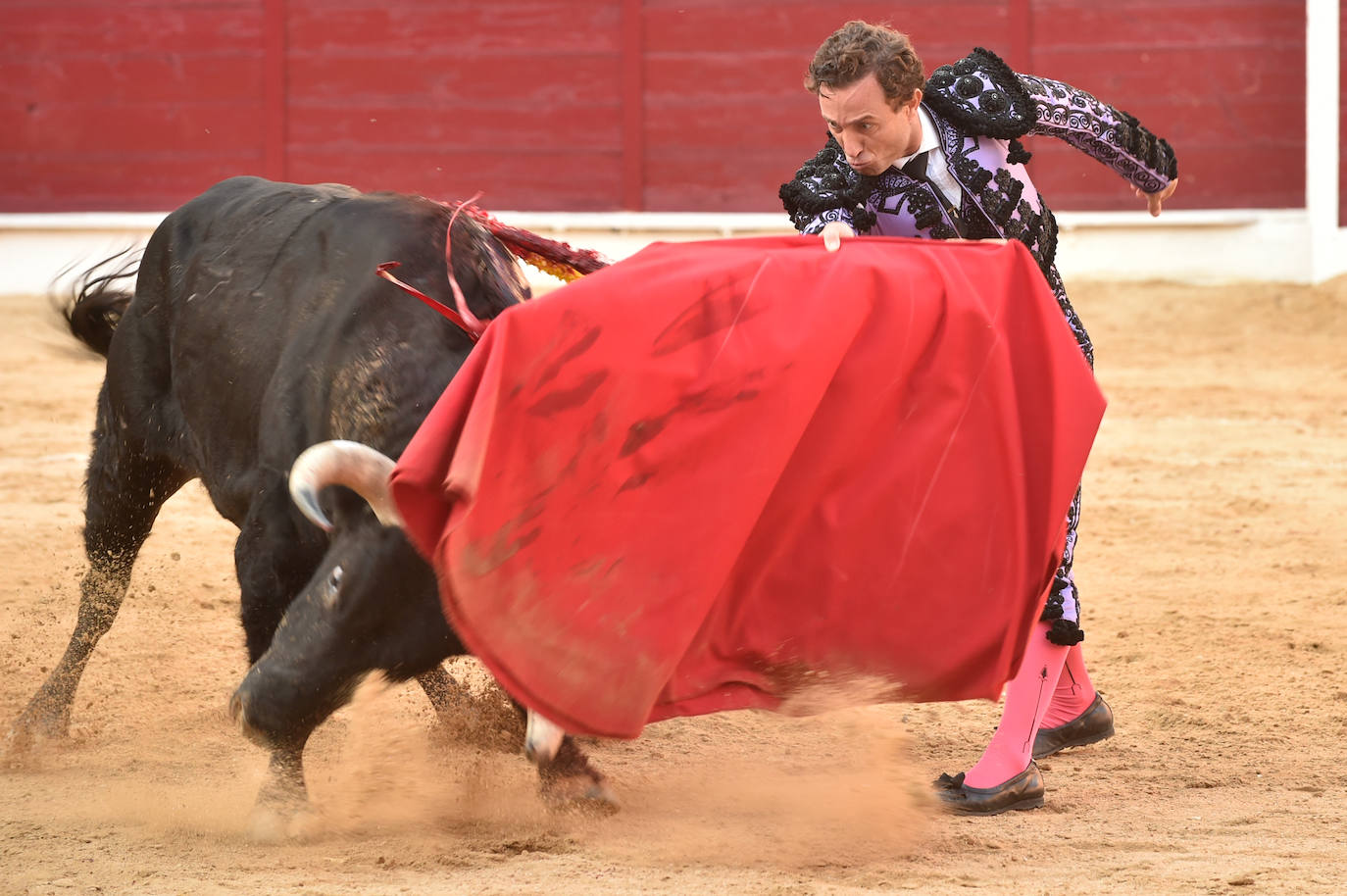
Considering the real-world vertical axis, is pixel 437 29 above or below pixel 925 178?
above

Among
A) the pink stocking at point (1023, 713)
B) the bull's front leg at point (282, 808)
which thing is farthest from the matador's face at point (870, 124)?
the bull's front leg at point (282, 808)

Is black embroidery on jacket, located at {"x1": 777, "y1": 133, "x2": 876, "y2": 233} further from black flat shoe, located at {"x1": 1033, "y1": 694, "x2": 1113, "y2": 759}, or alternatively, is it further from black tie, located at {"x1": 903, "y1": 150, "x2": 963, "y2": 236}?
black flat shoe, located at {"x1": 1033, "y1": 694, "x2": 1113, "y2": 759}

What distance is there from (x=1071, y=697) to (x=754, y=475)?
0.97m

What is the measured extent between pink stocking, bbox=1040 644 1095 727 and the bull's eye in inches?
47.5

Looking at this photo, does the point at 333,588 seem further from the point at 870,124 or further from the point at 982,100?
the point at 982,100

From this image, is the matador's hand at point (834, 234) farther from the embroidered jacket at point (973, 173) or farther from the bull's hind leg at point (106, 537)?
the bull's hind leg at point (106, 537)

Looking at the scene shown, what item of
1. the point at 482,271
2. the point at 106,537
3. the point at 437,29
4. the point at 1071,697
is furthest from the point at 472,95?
the point at 1071,697

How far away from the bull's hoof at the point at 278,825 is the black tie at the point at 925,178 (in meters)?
1.20

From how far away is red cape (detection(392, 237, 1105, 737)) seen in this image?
183 centimetres

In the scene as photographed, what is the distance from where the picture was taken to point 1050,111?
88.4 inches

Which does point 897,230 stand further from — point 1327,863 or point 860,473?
point 1327,863

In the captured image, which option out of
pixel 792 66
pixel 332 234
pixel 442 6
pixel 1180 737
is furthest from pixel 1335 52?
pixel 332 234

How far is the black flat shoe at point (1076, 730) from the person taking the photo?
2572mm

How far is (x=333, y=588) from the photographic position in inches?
77.4
